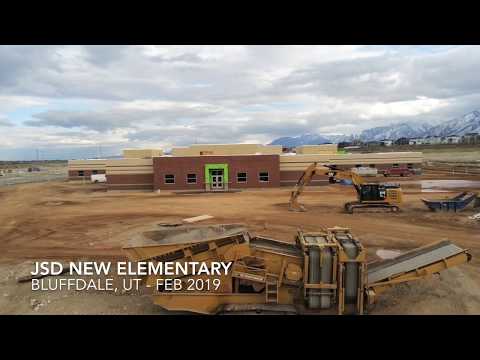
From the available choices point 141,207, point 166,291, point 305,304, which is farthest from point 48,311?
point 141,207

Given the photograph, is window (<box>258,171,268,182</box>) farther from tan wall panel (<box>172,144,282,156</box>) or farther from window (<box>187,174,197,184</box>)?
window (<box>187,174,197,184</box>)

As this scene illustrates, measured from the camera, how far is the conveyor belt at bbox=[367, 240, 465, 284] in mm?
8992

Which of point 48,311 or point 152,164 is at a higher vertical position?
point 152,164

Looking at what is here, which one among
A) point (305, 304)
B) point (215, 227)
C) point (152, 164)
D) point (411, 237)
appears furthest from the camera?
point (152, 164)

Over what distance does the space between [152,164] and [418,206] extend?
94.7ft

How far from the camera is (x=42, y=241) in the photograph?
59.2 ft

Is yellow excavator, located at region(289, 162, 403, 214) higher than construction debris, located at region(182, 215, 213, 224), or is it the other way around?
yellow excavator, located at region(289, 162, 403, 214)

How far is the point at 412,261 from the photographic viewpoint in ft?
31.2

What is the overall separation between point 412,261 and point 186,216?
55.2ft

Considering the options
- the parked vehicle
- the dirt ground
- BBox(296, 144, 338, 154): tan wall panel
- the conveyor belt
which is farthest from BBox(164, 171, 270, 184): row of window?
the conveyor belt

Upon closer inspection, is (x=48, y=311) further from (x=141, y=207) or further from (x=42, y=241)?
(x=141, y=207)

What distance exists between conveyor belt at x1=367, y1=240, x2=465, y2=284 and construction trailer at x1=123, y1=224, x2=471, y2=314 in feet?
0.20

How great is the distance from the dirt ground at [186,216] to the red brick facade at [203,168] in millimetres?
5051

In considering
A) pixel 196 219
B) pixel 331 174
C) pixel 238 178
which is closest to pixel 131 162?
pixel 238 178
